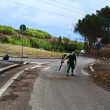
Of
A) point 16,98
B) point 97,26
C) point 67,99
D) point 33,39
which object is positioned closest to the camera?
point 67,99

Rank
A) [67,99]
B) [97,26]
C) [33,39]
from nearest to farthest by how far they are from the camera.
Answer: [67,99]
[97,26]
[33,39]

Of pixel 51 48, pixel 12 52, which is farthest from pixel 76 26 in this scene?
pixel 12 52

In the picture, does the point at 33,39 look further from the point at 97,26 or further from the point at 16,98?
the point at 16,98

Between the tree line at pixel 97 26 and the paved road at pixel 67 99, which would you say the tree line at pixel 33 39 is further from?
the paved road at pixel 67 99

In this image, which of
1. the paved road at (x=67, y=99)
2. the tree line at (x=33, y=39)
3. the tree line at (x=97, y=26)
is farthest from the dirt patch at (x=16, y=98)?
the tree line at (x=97, y=26)

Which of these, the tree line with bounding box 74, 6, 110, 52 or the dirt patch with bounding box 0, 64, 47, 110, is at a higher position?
the tree line with bounding box 74, 6, 110, 52

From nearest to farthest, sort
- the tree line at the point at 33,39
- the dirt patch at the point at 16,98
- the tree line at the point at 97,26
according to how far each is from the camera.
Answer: the dirt patch at the point at 16,98, the tree line at the point at 33,39, the tree line at the point at 97,26

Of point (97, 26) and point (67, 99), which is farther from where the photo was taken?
point (97, 26)

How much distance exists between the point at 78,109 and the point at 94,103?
153cm

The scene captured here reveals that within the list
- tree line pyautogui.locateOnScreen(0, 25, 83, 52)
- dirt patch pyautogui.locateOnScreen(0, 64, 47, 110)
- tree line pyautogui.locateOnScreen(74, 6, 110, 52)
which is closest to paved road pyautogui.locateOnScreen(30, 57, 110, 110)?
dirt patch pyautogui.locateOnScreen(0, 64, 47, 110)

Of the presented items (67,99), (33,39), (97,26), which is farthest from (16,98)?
(33,39)

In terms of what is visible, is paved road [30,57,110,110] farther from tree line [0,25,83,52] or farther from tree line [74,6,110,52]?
tree line [74,6,110,52]

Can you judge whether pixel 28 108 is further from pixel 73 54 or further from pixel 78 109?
pixel 73 54

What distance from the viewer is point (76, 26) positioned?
112m
